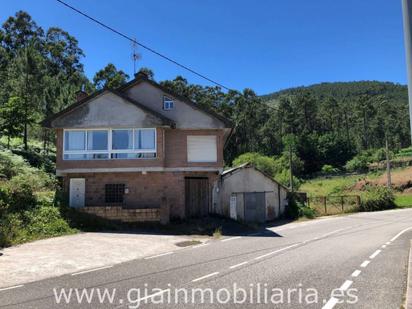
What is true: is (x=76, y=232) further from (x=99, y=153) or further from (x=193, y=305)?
(x=193, y=305)

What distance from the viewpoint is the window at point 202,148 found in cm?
2397

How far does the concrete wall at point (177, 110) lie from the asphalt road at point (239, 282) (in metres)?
11.7

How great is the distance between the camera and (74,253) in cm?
1355

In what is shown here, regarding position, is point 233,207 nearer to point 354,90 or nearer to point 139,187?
point 139,187

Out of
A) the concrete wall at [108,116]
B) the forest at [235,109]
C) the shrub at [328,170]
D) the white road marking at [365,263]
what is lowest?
the white road marking at [365,263]

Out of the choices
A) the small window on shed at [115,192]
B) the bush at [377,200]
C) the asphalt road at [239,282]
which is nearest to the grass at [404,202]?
the bush at [377,200]

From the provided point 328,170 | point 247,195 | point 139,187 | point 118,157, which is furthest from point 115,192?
point 328,170

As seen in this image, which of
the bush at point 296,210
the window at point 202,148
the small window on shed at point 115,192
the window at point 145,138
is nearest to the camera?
the window at point 145,138

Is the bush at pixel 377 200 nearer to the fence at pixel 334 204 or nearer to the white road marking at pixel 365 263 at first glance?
the fence at pixel 334 204

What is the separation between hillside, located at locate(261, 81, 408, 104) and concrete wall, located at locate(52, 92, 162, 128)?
13484cm

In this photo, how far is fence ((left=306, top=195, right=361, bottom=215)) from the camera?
126 ft

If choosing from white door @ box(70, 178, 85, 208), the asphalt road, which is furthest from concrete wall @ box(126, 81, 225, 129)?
the asphalt road

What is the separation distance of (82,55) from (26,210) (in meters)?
77.1

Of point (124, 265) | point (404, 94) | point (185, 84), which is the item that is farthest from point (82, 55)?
point (404, 94)
